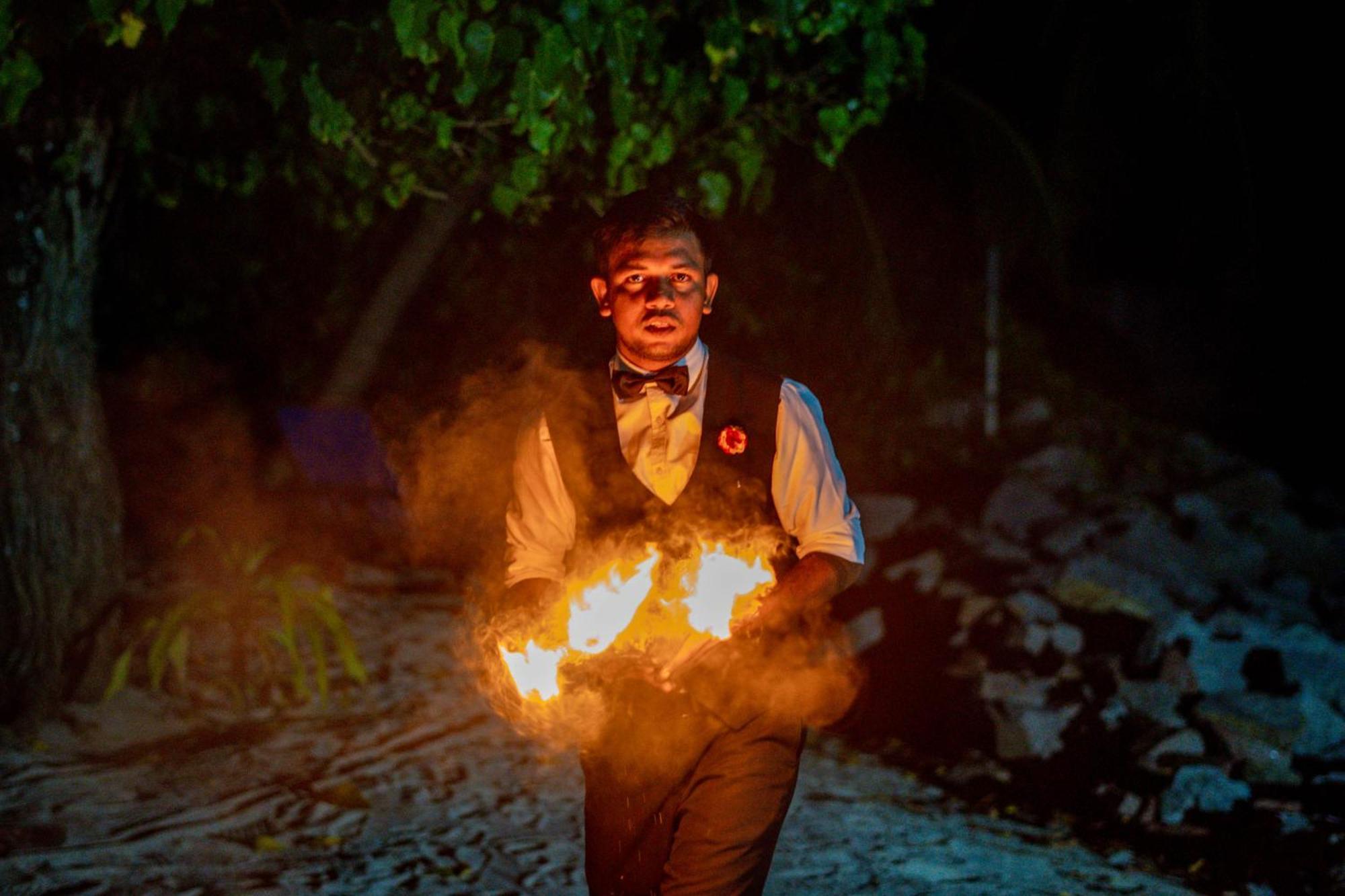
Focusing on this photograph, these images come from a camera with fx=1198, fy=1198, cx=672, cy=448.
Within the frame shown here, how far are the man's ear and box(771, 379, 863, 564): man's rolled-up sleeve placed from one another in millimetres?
496

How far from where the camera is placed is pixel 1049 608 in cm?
769

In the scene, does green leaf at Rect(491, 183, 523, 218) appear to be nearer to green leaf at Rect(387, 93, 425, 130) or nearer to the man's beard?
green leaf at Rect(387, 93, 425, 130)

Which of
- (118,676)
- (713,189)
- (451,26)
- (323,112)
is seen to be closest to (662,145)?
(713,189)

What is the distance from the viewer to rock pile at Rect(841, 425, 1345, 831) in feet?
19.7

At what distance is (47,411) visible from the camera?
6.22 metres

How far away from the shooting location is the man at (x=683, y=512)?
295 cm

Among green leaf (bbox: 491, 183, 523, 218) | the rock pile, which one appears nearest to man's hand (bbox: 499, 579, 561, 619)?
green leaf (bbox: 491, 183, 523, 218)

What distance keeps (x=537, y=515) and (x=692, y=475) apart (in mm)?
436

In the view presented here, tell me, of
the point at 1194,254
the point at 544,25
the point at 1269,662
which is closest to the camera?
the point at 544,25

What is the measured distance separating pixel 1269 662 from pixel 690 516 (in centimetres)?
524

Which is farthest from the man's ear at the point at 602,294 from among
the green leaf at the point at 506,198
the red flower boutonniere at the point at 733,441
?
the green leaf at the point at 506,198

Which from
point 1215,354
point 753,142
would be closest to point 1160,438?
point 1215,354

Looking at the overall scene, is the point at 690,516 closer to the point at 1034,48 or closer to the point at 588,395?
the point at 588,395

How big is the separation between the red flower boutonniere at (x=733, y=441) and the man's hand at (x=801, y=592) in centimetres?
32
